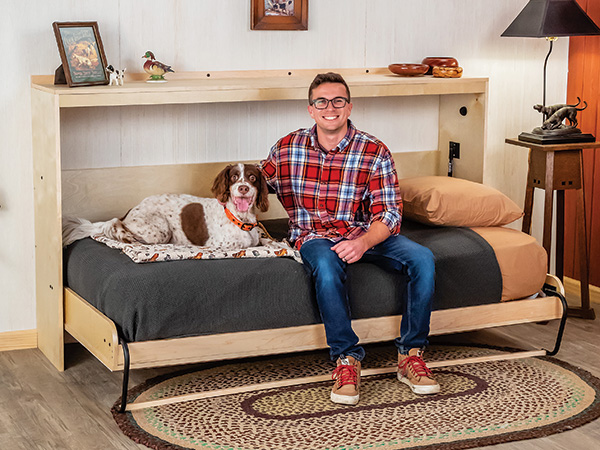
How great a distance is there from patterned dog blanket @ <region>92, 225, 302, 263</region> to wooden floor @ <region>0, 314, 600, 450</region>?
0.49m

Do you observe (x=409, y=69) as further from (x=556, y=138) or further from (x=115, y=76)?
(x=115, y=76)

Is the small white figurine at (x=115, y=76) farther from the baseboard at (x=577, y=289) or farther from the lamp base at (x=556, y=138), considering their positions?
the baseboard at (x=577, y=289)

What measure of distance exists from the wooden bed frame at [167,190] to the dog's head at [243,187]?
312 mm

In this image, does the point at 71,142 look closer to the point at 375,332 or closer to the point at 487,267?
the point at 375,332

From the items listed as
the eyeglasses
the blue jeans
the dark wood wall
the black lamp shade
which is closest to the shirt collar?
the eyeglasses

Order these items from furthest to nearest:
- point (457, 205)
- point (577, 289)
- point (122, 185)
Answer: point (577, 289) → point (122, 185) → point (457, 205)

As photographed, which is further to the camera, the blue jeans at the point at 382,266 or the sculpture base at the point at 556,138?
the sculpture base at the point at 556,138

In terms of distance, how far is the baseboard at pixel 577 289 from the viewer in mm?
4363

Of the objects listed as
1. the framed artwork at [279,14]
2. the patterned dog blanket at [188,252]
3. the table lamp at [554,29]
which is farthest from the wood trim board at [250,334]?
the framed artwork at [279,14]

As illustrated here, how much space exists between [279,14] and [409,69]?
2.02ft

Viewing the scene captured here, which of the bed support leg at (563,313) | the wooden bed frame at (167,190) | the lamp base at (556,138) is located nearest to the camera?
the wooden bed frame at (167,190)

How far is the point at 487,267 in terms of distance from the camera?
11.0ft

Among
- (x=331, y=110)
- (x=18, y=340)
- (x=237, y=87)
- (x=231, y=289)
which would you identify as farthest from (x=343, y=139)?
(x=18, y=340)

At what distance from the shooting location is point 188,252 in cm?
313
